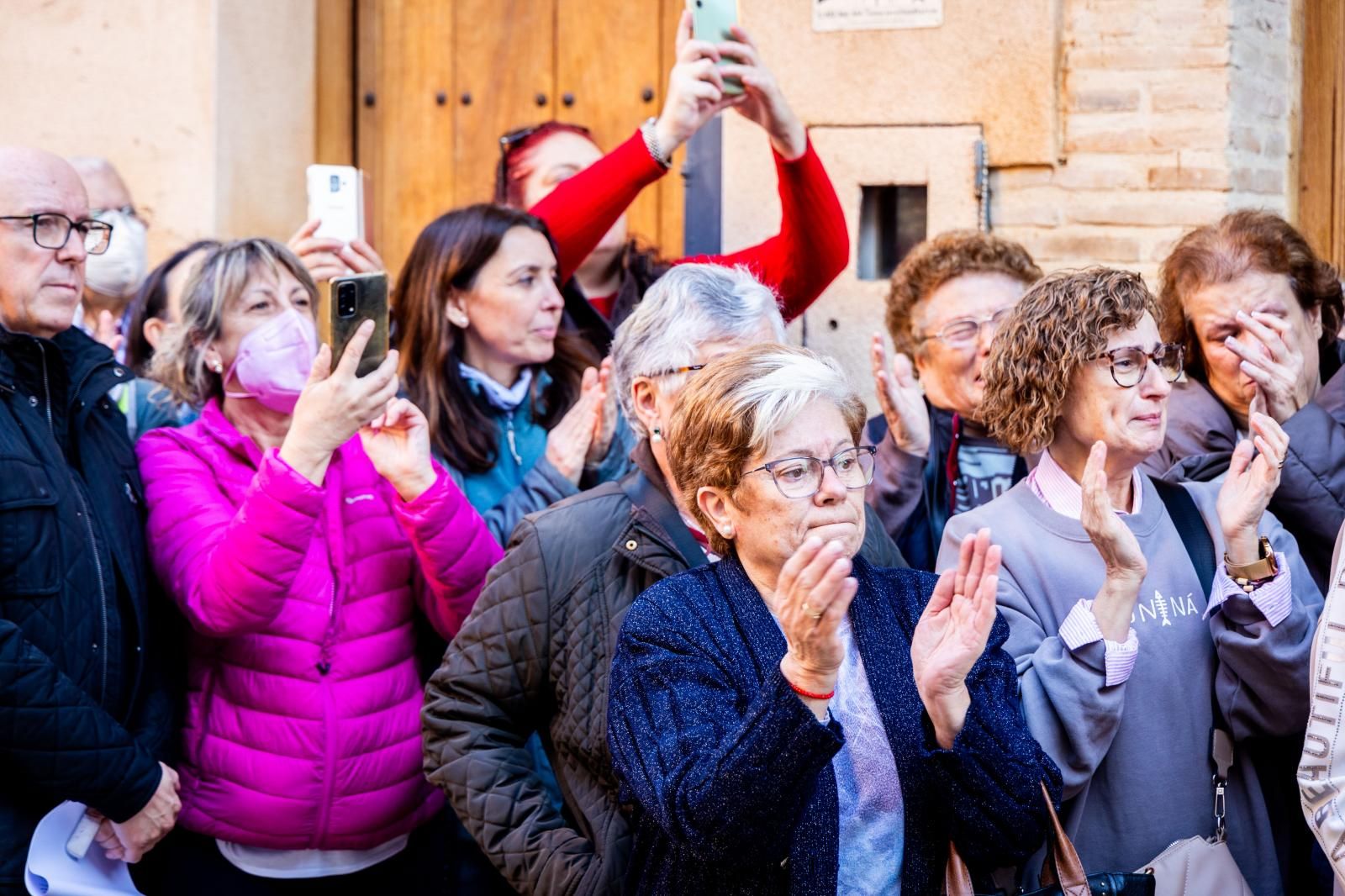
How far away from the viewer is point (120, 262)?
188 inches

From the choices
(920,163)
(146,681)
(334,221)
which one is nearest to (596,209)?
(334,221)

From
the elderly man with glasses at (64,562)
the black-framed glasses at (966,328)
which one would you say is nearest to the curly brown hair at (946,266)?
the black-framed glasses at (966,328)

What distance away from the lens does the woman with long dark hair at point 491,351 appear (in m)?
3.84

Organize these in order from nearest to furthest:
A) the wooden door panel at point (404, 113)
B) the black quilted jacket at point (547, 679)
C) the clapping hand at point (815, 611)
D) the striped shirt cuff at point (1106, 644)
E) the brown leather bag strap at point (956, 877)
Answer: the clapping hand at point (815, 611) → the brown leather bag strap at point (956, 877) → the striped shirt cuff at point (1106, 644) → the black quilted jacket at point (547, 679) → the wooden door panel at point (404, 113)

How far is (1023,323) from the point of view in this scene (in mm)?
3104

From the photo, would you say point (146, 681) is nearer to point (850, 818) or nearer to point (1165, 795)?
point (850, 818)

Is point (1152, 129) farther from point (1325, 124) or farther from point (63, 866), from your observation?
point (63, 866)

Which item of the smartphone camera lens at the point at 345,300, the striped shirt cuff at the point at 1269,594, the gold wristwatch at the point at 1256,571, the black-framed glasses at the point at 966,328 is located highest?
the smartphone camera lens at the point at 345,300

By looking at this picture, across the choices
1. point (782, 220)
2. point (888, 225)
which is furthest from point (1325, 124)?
point (782, 220)

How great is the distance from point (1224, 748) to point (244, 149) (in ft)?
12.1

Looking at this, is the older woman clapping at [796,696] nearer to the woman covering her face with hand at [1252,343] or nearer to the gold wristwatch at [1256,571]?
the gold wristwatch at [1256,571]

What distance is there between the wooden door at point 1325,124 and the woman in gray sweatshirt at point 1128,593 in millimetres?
1973

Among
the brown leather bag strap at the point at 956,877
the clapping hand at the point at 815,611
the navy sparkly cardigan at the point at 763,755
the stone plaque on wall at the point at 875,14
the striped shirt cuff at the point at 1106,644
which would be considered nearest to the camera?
the clapping hand at the point at 815,611

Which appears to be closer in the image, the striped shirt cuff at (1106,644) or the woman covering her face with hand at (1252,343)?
the striped shirt cuff at (1106,644)
